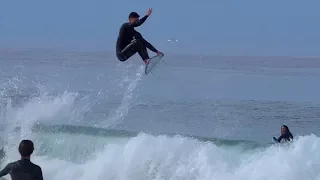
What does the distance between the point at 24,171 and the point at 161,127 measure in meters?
15.3

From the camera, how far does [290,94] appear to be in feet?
112

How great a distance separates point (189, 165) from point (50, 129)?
5.80 m

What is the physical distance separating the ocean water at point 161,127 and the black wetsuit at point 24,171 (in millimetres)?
6938

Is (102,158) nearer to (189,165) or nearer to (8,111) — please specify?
(189,165)

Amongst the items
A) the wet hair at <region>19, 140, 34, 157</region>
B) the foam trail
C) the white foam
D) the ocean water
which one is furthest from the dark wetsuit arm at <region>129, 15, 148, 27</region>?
the foam trail

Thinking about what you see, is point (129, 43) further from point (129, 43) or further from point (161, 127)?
point (161, 127)

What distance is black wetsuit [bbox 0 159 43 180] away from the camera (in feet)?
27.7

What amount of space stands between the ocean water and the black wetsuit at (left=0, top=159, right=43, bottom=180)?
6.94 meters

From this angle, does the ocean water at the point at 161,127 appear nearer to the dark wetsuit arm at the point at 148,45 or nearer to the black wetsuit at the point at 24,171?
the dark wetsuit arm at the point at 148,45

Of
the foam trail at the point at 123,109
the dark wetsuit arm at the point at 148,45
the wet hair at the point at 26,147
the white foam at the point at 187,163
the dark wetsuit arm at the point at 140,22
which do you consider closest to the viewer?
the wet hair at the point at 26,147

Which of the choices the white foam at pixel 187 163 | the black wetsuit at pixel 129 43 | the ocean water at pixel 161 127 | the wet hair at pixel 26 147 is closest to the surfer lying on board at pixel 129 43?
the black wetsuit at pixel 129 43

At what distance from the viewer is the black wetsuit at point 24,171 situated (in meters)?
8.44

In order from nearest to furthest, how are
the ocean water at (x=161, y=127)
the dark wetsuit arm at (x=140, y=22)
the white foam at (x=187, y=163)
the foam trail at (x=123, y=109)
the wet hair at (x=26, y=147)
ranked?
the wet hair at (x=26, y=147)
the dark wetsuit arm at (x=140, y=22)
the white foam at (x=187, y=163)
the ocean water at (x=161, y=127)
the foam trail at (x=123, y=109)

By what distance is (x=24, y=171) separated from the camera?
8.48 meters
